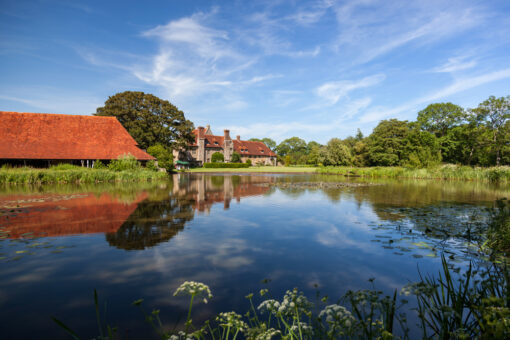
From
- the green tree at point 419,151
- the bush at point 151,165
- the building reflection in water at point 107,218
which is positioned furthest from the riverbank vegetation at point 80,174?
the green tree at point 419,151

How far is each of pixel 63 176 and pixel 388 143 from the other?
48846 mm

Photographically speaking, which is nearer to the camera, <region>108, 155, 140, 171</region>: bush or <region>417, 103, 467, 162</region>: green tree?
<region>108, 155, 140, 171</region>: bush

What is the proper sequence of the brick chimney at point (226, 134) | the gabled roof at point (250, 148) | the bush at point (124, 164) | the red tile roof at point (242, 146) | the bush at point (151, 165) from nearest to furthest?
the bush at point (124, 164), the bush at point (151, 165), the red tile roof at point (242, 146), the brick chimney at point (226, 134), the gabled roof at point (250, 148)

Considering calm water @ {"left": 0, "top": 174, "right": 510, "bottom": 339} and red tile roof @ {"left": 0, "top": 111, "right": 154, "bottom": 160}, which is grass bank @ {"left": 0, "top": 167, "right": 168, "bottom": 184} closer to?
red tile roof @ {"left": 0, "top": 111, "right": 154, "bottom": 160}

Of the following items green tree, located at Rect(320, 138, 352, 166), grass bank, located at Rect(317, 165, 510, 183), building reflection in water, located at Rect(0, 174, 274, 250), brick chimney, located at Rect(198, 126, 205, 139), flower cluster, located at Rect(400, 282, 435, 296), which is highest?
brick chimney, located at Rect(198, 126, 205, 139)

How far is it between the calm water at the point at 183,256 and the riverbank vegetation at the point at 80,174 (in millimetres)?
12808

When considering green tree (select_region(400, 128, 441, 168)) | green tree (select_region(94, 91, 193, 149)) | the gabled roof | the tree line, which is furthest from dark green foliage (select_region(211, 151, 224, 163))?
green tree (select_region(400, 128, 441, 168))

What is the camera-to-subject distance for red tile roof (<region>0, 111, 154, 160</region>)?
89.4ft

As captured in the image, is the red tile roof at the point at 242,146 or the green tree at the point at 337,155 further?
the red tile roof at the point at 242,146

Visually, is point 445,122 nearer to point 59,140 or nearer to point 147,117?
point 147,117

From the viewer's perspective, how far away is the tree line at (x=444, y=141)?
161ft

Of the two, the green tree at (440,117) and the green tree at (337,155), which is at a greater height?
the green tree at (440,117)

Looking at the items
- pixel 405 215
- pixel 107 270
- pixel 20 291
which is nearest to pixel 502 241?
pixel 405 215

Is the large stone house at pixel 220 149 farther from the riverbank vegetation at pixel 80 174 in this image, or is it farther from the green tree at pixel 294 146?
the riverbank vegetation at pixel 80 174
